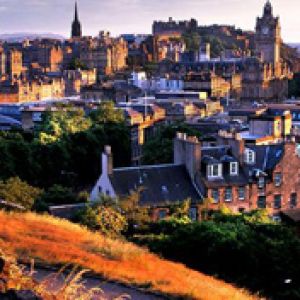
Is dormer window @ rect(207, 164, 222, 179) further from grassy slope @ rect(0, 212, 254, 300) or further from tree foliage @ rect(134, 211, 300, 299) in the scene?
grassy slope @ rect(0, 212, 254, 300)

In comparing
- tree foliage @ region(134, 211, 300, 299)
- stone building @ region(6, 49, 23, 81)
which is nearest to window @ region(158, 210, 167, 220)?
tree foliage @ region(134, 211, 300, 299)

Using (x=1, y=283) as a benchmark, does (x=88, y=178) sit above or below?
below

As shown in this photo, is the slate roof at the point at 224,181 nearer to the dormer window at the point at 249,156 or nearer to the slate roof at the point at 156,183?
the slate roof at the point at 156,183

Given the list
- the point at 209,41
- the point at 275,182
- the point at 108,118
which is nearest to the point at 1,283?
the point at 275,182

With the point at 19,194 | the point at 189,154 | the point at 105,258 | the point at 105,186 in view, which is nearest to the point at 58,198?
the point at 19,194

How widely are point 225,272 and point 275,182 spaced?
1354 centimetres

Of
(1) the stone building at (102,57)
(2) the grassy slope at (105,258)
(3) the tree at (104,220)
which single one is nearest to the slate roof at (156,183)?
(3) the tree at (104,220)

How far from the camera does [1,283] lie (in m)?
10.0

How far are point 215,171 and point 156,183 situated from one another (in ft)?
8.26

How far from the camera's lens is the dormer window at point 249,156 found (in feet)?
108

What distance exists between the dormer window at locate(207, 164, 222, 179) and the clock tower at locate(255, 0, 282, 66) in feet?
353

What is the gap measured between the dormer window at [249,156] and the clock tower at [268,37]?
348 ft

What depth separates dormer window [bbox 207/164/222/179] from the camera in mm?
31381

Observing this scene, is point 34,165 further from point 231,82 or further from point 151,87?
point 231,82
